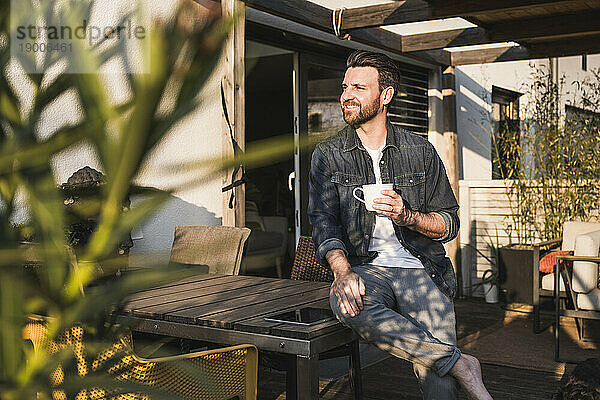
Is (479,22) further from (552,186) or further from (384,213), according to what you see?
(384,213)

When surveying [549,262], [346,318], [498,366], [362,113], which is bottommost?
[498,366]

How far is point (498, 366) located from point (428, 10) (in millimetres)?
2443

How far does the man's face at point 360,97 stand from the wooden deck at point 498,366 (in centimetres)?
154

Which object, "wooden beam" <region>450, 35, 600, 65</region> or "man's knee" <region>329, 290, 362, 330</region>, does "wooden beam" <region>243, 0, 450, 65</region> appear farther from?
"man's knee" <region>329, 290, 362, 330</region>

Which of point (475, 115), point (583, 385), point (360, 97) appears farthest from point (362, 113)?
point (475, 115)

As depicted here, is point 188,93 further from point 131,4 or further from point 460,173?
point 460,173

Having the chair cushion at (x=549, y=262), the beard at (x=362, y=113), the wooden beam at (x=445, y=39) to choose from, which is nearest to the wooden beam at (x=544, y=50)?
the wooden beam at (x=445, y=39)

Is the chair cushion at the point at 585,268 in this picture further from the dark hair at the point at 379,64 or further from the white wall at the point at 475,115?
the white wall at the point at 475,115

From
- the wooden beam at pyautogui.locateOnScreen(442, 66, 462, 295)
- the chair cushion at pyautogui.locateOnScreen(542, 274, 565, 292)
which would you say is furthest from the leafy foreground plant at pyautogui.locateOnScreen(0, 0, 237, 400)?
the wooden beam at pyautogui.locateOnScreen(442, 66, 462, 295)

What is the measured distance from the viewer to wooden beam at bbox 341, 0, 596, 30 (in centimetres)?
476

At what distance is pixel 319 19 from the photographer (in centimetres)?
511

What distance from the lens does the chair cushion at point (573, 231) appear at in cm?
546

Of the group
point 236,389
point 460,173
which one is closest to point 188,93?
point 236,389

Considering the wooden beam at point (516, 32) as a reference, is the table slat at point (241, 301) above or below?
below
